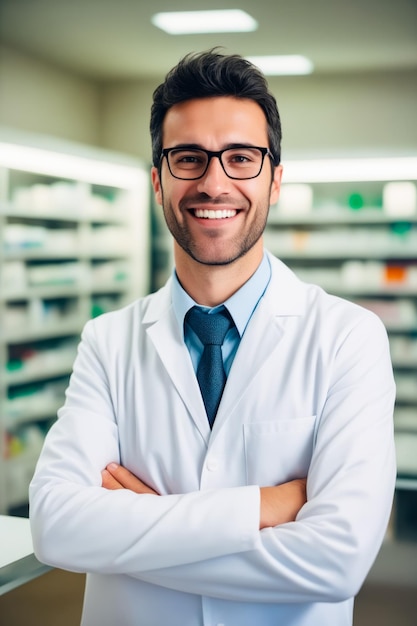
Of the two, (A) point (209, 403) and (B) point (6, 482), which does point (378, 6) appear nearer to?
(B) point (6, 482)

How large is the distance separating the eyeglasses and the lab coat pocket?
1.57 feet

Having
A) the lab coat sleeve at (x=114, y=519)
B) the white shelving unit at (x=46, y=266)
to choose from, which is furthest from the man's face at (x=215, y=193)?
the white shelving unit at (x=46, y=266)

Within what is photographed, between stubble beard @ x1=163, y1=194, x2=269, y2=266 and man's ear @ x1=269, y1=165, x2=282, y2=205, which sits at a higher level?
man's ear @ x1=269, y1=165, x2=282, y2=205

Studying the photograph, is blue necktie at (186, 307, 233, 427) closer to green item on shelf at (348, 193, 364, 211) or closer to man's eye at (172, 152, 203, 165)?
man's eye at (172, 152, 203, 165)

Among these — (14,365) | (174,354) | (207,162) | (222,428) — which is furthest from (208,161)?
(14,365)

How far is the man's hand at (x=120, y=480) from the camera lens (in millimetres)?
1466

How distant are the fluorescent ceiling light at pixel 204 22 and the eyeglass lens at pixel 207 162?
162 inches

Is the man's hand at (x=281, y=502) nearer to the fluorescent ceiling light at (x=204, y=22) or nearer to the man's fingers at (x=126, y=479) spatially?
the man's fingers at (x=126, y=479)

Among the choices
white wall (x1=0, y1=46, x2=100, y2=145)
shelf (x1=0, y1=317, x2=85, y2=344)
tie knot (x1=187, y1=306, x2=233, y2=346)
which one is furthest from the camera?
white wall (x1=0, y1=46, x2=100, y2=145)

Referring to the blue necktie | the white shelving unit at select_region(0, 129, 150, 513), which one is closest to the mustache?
the blue necktie

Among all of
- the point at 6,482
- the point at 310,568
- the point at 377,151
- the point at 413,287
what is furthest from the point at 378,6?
the point at 310,568

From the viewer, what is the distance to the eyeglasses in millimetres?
1468

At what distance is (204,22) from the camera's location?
552 centimetres

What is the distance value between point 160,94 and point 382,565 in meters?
Answer: 3.05
